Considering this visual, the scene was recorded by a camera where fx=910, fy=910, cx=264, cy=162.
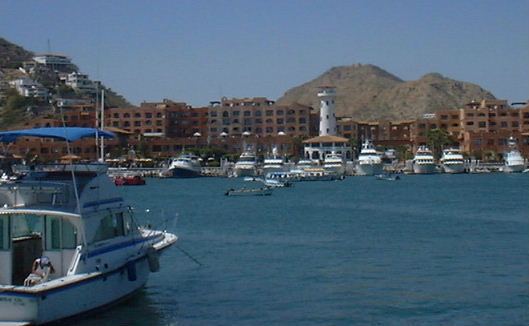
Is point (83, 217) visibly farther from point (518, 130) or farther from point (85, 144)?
point (518, 130)

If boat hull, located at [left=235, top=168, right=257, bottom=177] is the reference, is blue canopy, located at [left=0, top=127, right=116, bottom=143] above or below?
above

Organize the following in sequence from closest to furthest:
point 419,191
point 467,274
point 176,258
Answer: point 467,274 → point 176,258 → point 419,191

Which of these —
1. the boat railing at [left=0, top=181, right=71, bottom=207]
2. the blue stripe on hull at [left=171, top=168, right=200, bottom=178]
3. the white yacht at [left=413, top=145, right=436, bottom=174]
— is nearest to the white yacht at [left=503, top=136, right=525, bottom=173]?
the white yacht at [left=413, top=145, right=436, bottom=174]

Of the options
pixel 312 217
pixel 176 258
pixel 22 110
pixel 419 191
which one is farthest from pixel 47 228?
pixel 22 110

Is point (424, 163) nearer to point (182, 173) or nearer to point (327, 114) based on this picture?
point (327, 114)

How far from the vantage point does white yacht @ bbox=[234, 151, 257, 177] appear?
122875mm

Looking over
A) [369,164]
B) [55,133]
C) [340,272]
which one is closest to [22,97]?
[369,164]

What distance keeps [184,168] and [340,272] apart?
94.1 meters

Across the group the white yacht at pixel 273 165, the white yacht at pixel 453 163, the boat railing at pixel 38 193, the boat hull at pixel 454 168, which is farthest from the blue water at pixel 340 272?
the boat hull at pixel 454 168

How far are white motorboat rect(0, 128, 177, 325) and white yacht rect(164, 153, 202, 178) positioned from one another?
9811cm

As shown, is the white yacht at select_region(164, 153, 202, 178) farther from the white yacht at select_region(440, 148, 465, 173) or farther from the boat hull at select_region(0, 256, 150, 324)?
the boat hull at select_region(0, 256, 150, 324)

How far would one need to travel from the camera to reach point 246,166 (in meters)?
123

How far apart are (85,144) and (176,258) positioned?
10442cm

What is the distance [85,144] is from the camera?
13125 centimetres
